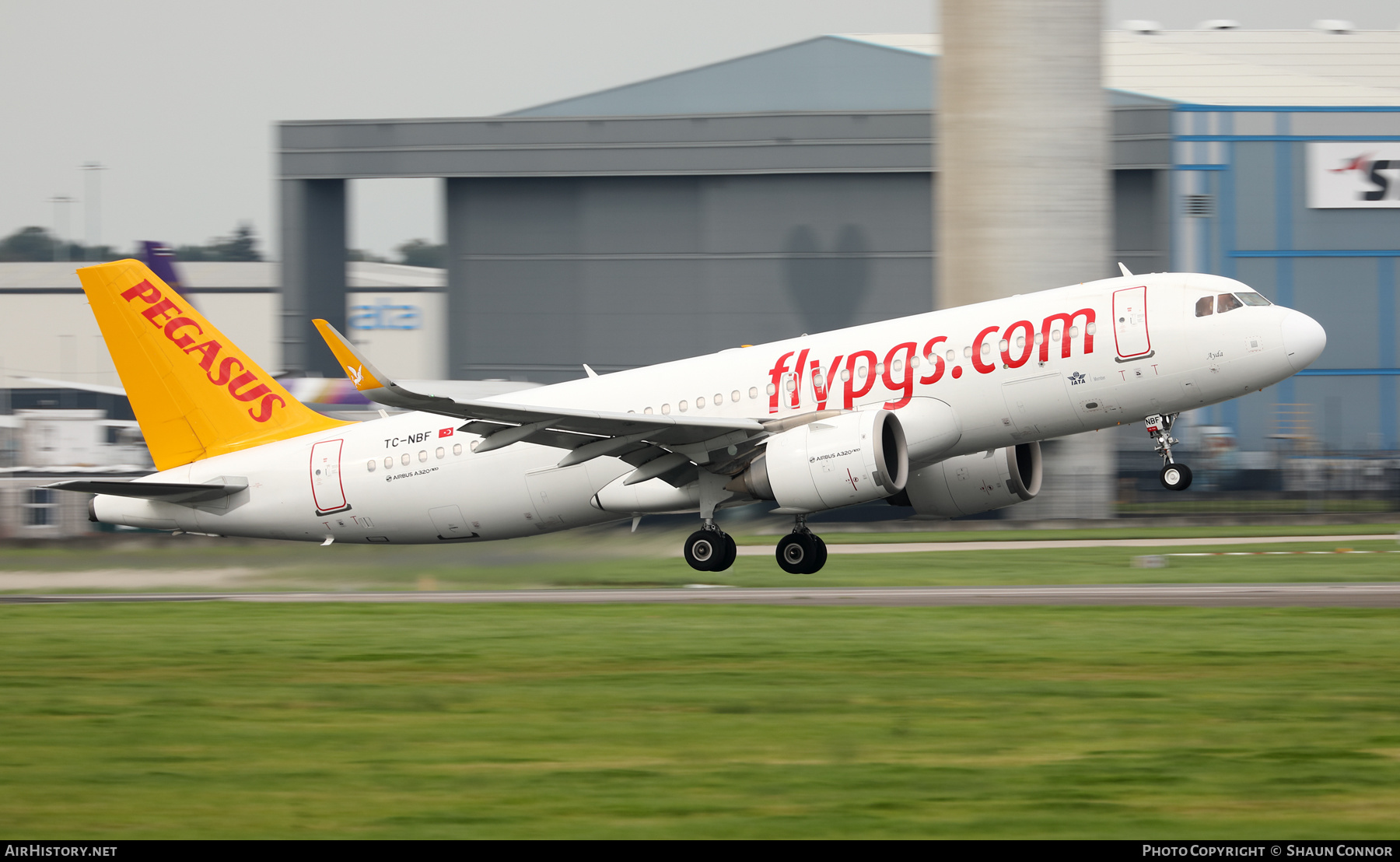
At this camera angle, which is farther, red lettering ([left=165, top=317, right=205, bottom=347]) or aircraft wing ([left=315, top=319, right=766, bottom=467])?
red lettering ([left=165, top=317, right=205, bottom=347])

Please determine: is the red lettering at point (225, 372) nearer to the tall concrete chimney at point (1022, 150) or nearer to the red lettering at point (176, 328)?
the red lettering at point (176, 328)

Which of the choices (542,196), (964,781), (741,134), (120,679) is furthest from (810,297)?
(964,781)

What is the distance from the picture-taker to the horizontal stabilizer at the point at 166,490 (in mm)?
26597

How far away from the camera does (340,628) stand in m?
21.2

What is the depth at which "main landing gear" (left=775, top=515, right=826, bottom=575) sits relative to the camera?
2742 cm

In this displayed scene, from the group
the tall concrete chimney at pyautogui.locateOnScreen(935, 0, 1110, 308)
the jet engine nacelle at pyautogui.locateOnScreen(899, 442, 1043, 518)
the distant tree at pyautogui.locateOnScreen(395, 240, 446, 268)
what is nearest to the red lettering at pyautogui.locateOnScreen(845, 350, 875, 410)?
the jet engine nacelle at pyautogui.locateOnScreen(899, 442, 1043, 518)

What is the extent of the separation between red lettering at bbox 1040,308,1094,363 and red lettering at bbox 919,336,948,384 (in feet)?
5.22

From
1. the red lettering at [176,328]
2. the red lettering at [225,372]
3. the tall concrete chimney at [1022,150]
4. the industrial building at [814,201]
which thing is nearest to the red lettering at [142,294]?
the red lettering at [176,328]

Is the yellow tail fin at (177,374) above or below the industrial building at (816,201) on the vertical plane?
below

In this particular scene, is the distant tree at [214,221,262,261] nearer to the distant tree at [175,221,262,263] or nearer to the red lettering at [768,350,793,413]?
the distant tree at [175,221,262,263]

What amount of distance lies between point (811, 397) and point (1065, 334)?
172 inches

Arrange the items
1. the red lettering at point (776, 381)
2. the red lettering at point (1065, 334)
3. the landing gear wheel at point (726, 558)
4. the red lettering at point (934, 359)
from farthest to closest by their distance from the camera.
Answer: the landing gear wheel at point (726, 558) → the red lettering at point (776, 381) → the red lettering at point (934, 359) → the red lettering at point (1065, 334)

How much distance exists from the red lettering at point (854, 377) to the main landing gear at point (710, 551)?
328 cm

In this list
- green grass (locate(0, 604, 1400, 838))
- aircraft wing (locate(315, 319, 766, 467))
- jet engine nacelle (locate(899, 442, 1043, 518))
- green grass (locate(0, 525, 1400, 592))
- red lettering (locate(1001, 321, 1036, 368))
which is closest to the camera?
green grass (locate(0, 604, 1400, 838))
